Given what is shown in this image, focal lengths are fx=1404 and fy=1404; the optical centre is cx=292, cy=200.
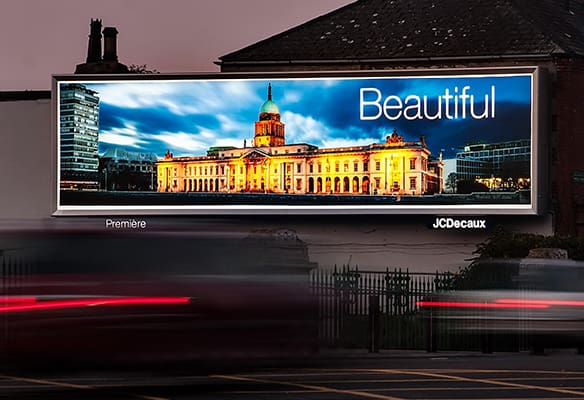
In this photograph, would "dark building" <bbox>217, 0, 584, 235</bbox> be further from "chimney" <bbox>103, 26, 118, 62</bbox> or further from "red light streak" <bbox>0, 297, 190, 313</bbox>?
"red light streak" <bbox>0, 297, 190, 313</bbox>

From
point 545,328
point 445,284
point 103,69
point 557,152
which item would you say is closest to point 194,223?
point 545,328

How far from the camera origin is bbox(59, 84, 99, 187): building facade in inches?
1590

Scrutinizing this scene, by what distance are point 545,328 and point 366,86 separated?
1992 cm

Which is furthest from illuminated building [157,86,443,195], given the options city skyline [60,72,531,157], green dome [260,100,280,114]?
city skyline [60,72,531,157]

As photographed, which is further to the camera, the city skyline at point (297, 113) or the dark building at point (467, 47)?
the dark building at point (467, 47)

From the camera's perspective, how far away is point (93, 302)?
13.8m

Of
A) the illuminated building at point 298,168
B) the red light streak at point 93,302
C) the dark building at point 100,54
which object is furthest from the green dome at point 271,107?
the red light streak at point 93,302

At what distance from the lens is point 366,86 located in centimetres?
3959

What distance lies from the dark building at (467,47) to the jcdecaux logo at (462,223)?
11.4 feet

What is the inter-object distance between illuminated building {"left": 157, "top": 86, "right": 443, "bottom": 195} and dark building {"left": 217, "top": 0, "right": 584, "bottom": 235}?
439cm

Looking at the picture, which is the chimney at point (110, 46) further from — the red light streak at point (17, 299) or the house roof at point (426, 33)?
the red light streak at point (17, 299)

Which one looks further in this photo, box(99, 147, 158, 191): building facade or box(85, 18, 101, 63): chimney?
box(85, 18, 101, 63): chimney

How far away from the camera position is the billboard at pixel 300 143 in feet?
128

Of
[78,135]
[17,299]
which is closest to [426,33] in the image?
[78,135]
